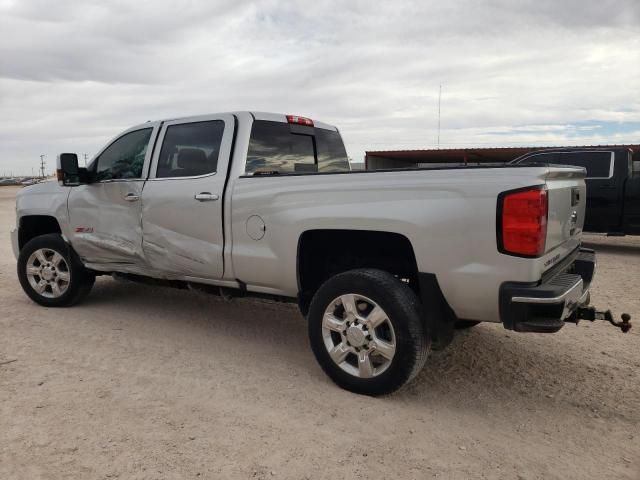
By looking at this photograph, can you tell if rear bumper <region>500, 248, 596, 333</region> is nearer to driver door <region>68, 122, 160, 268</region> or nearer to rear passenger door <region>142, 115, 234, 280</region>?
rear passenger door <region>142, 115, 234, 280</region>

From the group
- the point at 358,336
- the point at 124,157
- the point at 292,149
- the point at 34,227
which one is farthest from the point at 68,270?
the point at 358,336

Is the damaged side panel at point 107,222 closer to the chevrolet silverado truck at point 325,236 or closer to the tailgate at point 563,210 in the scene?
the chevrolet silverado truck at point 325,236

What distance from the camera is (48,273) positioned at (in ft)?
18.4

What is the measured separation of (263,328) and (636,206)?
298 inches

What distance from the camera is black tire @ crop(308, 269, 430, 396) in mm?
3262

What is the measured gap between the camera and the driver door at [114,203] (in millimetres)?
4867

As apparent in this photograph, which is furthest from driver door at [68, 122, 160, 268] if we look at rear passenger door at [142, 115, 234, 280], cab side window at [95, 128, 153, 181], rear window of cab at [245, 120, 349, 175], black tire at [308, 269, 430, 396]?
black tire at [308, 269, 430, 396]

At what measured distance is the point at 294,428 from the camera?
10.1 feet

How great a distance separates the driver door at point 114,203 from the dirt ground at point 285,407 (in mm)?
722

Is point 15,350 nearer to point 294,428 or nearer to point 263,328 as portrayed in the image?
point 263,328

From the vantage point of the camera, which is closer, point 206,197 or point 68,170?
point 206,197

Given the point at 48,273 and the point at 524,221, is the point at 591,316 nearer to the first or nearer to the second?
the point at 524,221

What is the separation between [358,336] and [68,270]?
11.7 feet

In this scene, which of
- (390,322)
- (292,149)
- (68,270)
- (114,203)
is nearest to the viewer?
(390,322)
